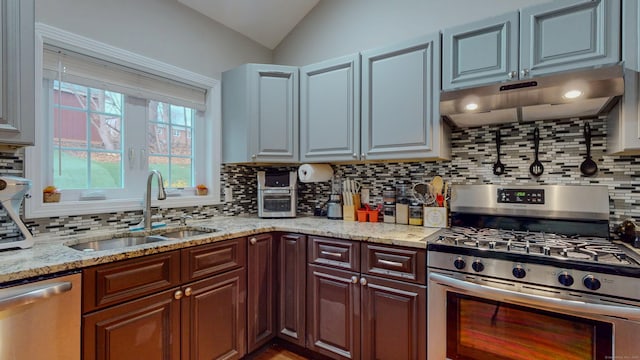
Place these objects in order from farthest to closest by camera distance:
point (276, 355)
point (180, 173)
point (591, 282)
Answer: point (180, 173) → point (276, 355) → point (591, 282)

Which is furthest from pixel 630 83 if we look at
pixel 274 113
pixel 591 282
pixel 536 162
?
pixel 274 113

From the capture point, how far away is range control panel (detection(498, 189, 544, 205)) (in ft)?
5.93

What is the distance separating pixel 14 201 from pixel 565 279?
92.3 inches

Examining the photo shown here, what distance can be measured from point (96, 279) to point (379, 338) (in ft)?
4.47

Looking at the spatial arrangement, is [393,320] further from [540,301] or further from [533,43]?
[533,43]

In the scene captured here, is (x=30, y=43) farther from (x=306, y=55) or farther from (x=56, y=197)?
(x=306, y=55)

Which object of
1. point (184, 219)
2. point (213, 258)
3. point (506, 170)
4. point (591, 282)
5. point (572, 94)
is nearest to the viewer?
point (591, 282)

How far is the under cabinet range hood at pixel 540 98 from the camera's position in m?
1.35

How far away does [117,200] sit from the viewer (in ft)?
6.14

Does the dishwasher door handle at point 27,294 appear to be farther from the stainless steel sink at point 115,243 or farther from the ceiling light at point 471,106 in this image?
the ceiling light at point 471,106

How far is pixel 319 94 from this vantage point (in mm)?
2303

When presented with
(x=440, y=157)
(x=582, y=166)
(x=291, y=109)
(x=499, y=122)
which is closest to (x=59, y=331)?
(x=291, y=109)

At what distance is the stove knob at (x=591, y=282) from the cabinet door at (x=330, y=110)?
4.40 ft

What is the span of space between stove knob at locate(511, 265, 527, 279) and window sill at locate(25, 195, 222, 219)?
2.01 m
